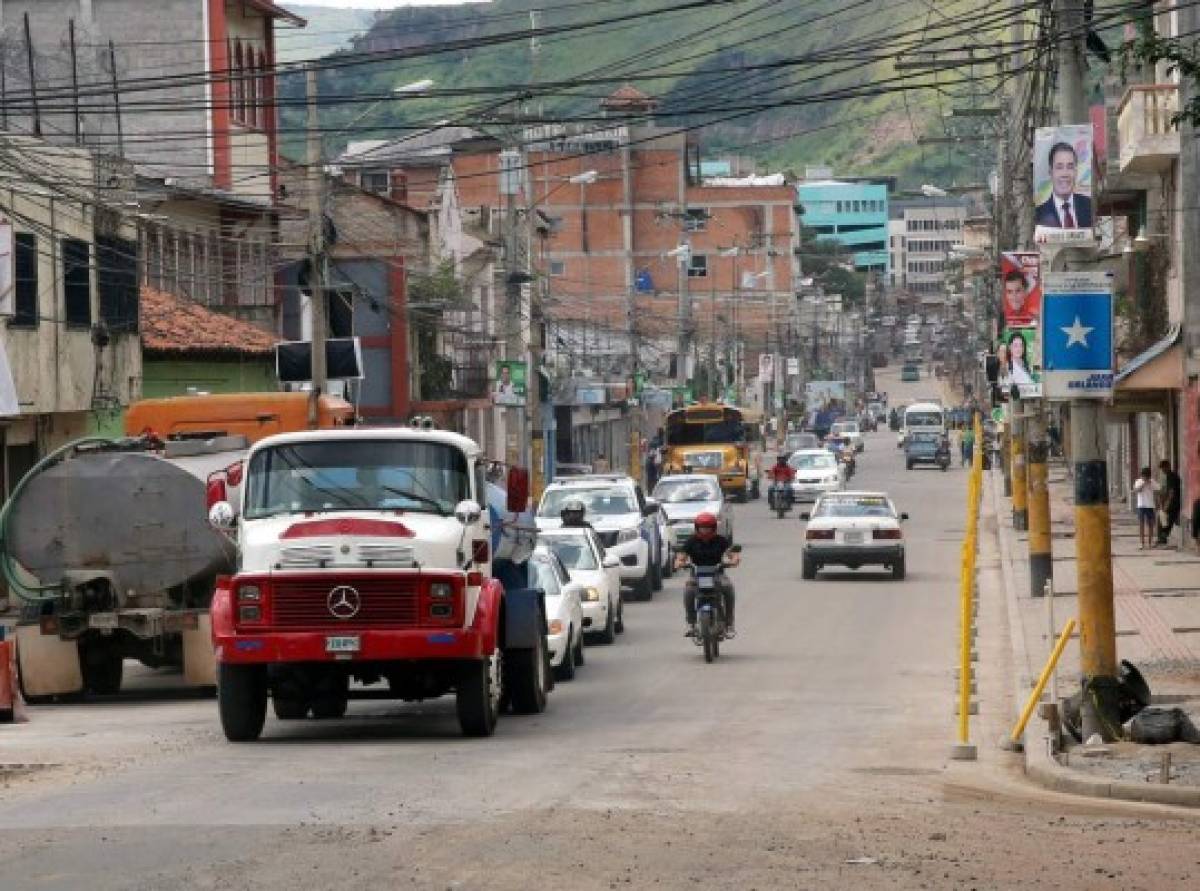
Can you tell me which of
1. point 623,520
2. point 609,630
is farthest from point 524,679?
point 623,520

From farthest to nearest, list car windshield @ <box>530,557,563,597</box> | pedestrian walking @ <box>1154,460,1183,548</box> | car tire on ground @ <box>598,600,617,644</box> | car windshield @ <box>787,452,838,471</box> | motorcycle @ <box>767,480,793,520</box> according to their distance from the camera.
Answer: car windshield @ <box>787,452,838,471</box>, motorcycle @ <box>767,480,793,520</box>, pedestrian walking @ <box>1154,460,1183,548</box>, car tire on ground @ <box>598,600,617,644</box>, car windshield @ <box>530,557,563,597</box>

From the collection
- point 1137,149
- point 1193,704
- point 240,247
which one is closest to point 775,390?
point 240,247

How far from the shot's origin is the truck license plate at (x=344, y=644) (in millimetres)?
19594

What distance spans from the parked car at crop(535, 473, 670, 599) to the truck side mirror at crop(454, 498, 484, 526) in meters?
19.9

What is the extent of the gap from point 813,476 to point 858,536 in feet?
109

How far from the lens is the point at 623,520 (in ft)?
139

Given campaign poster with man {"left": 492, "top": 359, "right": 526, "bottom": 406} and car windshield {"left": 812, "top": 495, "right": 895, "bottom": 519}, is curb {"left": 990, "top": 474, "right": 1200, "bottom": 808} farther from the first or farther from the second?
campaign poster with man {"left": 492, "top": 359, "right": 526, "bottom": 406}

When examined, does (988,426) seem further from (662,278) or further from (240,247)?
(240,247)

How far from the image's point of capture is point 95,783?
17.1 metres

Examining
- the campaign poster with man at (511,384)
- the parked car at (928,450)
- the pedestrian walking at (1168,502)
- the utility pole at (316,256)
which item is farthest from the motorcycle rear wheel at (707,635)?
the parked car at (928,450)

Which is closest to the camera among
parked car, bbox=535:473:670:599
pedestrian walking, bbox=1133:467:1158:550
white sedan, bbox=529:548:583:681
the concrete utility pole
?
the concrete utility pole

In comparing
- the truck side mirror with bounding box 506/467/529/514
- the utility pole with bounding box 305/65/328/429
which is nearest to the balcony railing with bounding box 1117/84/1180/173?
the utility pole with bounding box 305/65/328/429

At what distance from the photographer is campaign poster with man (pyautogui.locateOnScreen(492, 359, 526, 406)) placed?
188ft

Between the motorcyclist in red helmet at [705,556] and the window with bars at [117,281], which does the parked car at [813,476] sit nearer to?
the window with bars at [117,281]
